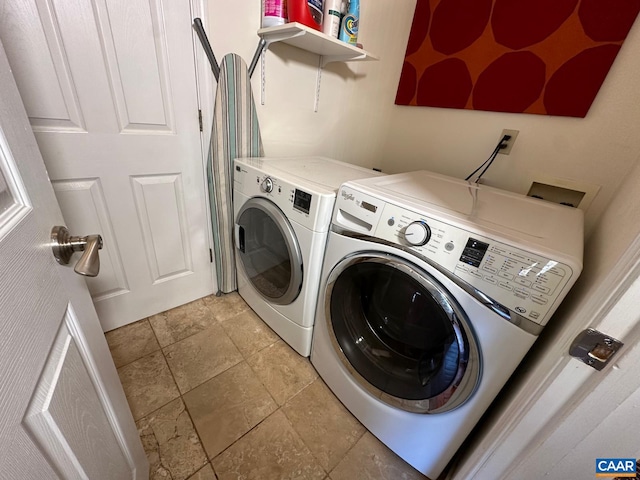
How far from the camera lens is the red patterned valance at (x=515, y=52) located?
1.04 metres

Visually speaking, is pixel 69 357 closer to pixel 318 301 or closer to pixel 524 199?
pixel 318 301

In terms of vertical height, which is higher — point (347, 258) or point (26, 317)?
point (26, 317)

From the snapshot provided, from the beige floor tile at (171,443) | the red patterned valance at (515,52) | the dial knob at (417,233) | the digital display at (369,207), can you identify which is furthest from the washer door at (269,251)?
the red patterned valance at (515,52)

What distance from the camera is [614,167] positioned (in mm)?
1064

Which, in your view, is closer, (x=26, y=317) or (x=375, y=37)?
(x=26, y=317)

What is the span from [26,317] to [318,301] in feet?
2.96

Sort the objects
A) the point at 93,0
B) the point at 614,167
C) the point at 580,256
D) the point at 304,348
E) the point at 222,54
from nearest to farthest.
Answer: the point at 580,256, the point at 93,0, the point at 614,167, the point at 222,54, the point at 304,348

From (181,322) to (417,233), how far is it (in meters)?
1.37

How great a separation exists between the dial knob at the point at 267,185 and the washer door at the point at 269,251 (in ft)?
0.18

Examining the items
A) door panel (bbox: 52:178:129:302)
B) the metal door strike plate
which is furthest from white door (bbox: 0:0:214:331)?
the metal door strike plate

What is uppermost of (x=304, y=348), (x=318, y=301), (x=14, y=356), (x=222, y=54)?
(x=222, y=54)

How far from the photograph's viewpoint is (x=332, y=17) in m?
1.22

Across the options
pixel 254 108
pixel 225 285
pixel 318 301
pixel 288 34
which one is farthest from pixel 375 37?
pixel 225 285

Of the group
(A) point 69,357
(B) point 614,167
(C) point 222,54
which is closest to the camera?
(A) point 69,357
